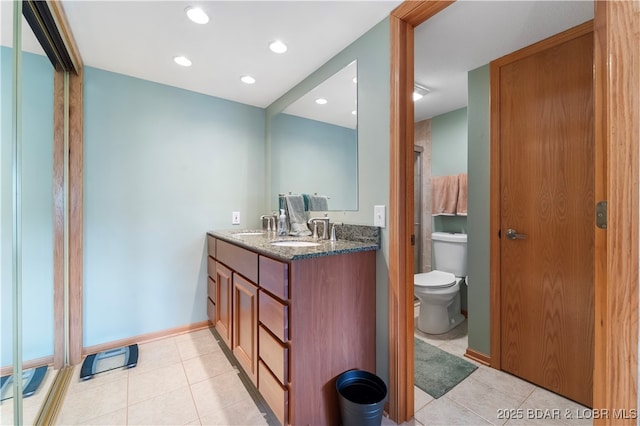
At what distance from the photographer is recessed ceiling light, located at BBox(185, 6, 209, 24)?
1.43 meters

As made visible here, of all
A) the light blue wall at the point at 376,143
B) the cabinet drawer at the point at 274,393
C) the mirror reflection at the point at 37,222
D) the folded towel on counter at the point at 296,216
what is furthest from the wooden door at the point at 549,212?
the mirror reflection at the point at 37,222

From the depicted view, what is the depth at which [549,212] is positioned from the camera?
5.34ft

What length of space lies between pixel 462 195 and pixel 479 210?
0.95 meters

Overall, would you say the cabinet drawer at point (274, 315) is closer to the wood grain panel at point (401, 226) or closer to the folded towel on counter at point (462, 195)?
the wood grain panel at point (401, 226)

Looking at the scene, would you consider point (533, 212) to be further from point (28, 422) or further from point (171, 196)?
point (28, 422)

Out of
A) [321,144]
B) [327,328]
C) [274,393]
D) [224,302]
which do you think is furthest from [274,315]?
[321,144]

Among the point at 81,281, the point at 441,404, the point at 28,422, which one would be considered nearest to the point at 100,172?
the point at 81,281

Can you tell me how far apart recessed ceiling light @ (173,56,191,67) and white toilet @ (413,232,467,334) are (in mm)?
2358

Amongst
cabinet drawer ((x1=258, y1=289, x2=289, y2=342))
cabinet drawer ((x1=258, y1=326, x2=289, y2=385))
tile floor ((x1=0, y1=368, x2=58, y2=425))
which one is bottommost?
tile floor ((x1=0, y1=368, x2=58, y2=425))

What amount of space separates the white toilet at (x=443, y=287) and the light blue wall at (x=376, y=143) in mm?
762

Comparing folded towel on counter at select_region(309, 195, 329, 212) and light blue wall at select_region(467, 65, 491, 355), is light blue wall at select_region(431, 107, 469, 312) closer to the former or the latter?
light blue wall at select_region(467, 65, 491, 355)

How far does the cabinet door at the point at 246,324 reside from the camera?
1475 millimetres

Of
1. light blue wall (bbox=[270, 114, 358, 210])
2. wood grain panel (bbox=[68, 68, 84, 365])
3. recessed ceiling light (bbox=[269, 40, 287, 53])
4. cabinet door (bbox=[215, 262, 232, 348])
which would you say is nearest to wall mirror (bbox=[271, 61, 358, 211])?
light blue wall (bbox=[270, 114, 358, 210])

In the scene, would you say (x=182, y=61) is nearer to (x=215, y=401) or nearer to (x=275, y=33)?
(x=275, y=33)
